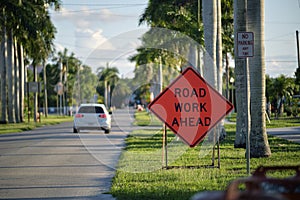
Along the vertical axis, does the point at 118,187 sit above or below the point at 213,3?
below

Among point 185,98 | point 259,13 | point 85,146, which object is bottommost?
point 85,146

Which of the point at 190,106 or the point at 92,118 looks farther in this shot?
the point at 92,118

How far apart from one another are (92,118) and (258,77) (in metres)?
16.8

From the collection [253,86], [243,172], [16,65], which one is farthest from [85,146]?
[16,65]

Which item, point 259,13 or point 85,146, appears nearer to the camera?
point 259,13

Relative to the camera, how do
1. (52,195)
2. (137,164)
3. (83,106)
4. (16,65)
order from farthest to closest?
(16,65) < (83,106) < (137,164) < (52,195)

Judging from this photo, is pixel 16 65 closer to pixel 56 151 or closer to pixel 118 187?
pixel 56 151

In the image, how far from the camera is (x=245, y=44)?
11.9m

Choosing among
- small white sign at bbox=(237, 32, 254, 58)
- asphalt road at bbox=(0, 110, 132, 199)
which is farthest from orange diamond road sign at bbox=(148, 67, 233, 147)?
asphalt road at bbox=(0, 110, 132, 199)

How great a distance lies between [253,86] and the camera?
16.2 m

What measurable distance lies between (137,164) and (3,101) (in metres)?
32.5

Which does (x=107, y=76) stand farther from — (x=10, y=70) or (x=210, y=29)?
(x=210, y=29)

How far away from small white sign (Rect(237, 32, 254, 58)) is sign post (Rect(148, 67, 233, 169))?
65.1 inches

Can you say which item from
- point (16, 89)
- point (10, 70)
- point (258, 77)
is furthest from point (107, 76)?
point (258, 77)
